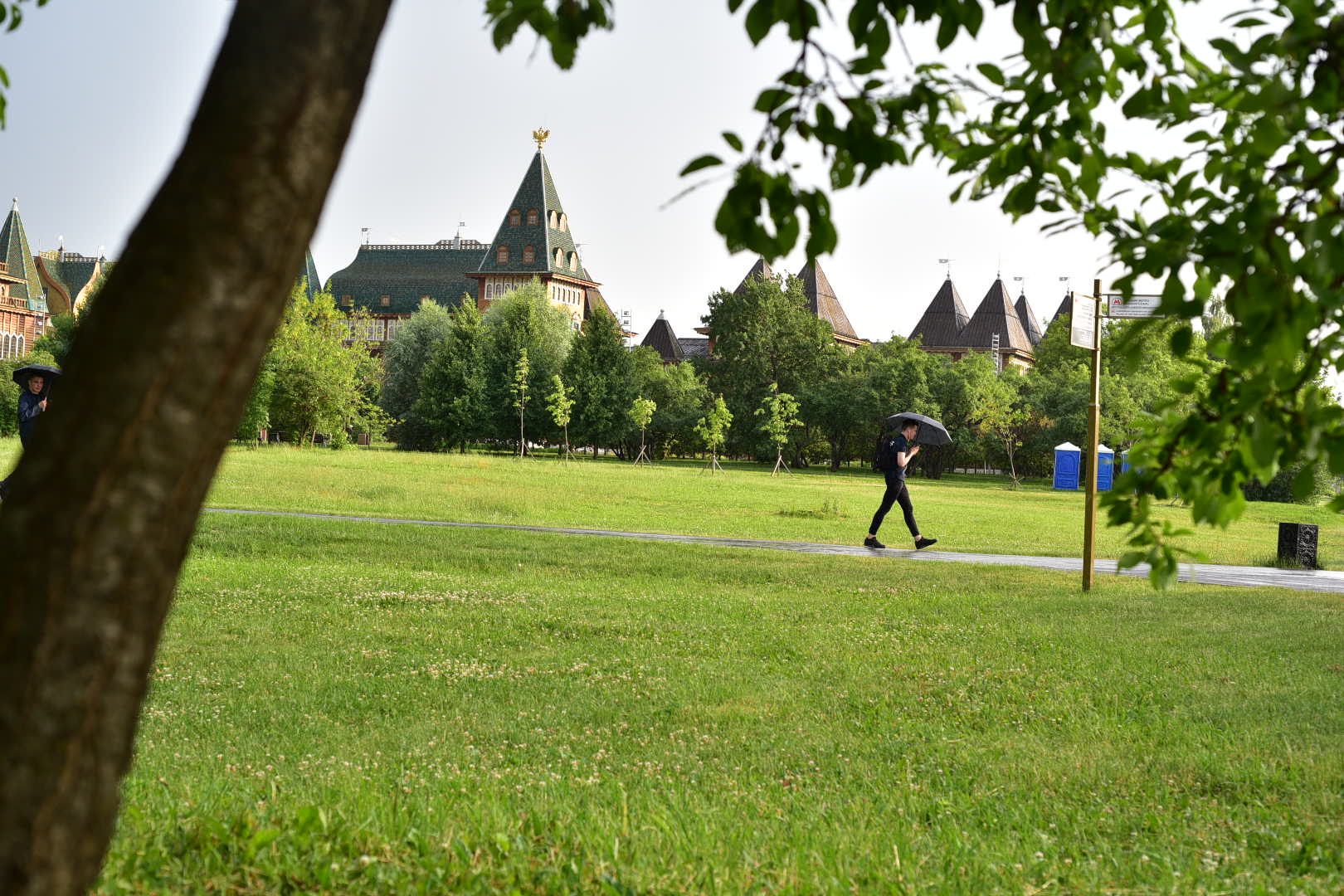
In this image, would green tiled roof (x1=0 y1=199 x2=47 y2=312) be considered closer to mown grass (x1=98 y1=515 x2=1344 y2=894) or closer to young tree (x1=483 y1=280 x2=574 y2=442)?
young tree (x1=483 y1=280 x2=574 y2=442)

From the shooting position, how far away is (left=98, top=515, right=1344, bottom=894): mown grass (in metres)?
3.91

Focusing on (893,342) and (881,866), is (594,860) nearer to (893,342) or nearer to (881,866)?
(881,866)

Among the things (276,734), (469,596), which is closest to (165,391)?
(276,734)

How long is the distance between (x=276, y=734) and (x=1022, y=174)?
476 centimetres

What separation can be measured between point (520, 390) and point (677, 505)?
39.4 m

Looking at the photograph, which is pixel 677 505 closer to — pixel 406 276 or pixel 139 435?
pixel 139 435

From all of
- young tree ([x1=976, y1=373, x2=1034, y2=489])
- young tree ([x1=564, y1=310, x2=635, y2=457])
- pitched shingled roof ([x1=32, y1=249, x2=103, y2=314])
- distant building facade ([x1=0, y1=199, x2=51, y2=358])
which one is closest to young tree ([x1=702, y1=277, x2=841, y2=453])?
young tree ([x1=564, y1=310, x2=635, y2=457])

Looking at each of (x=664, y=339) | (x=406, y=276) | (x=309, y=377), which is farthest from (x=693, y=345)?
(x=309, y=377)

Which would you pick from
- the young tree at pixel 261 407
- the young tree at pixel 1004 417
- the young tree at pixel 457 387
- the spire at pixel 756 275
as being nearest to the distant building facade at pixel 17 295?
the young tree at pixel 457 387

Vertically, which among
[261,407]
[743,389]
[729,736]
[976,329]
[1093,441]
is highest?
[976,329]

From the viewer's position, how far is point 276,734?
6.15 m

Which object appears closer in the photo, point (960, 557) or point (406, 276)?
point (960, 557)

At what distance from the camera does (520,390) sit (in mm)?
68125

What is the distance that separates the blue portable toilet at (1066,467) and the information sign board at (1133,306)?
4737 centimetres
